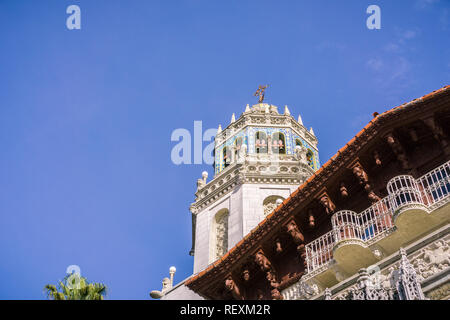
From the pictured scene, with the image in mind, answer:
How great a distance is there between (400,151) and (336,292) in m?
Answer: 5.30

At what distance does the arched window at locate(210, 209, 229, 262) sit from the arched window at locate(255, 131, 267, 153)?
17.8 ft

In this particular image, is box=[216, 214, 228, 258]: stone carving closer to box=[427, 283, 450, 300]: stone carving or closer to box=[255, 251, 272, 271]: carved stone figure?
box=[255, 251, 272, 271]: carved stone figure

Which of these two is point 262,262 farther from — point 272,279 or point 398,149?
point 398,149

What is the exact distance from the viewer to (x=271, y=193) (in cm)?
3231

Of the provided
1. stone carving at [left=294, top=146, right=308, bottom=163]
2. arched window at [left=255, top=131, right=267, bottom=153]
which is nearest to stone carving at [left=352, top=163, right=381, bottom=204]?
stone carving at [left=294, top=146, right=308, bottom=163]

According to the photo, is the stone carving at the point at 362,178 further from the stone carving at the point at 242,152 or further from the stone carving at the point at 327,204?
the stone carving at the point at 242,152

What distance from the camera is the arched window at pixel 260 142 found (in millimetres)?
35906

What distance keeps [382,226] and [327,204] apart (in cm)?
226

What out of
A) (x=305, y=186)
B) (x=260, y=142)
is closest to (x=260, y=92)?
(x=260, y=142)

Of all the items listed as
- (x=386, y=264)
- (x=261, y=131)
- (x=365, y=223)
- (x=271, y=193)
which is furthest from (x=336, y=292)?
(x=261, y=131)

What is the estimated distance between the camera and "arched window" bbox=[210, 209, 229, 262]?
30461 mm

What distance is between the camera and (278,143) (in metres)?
36.4
